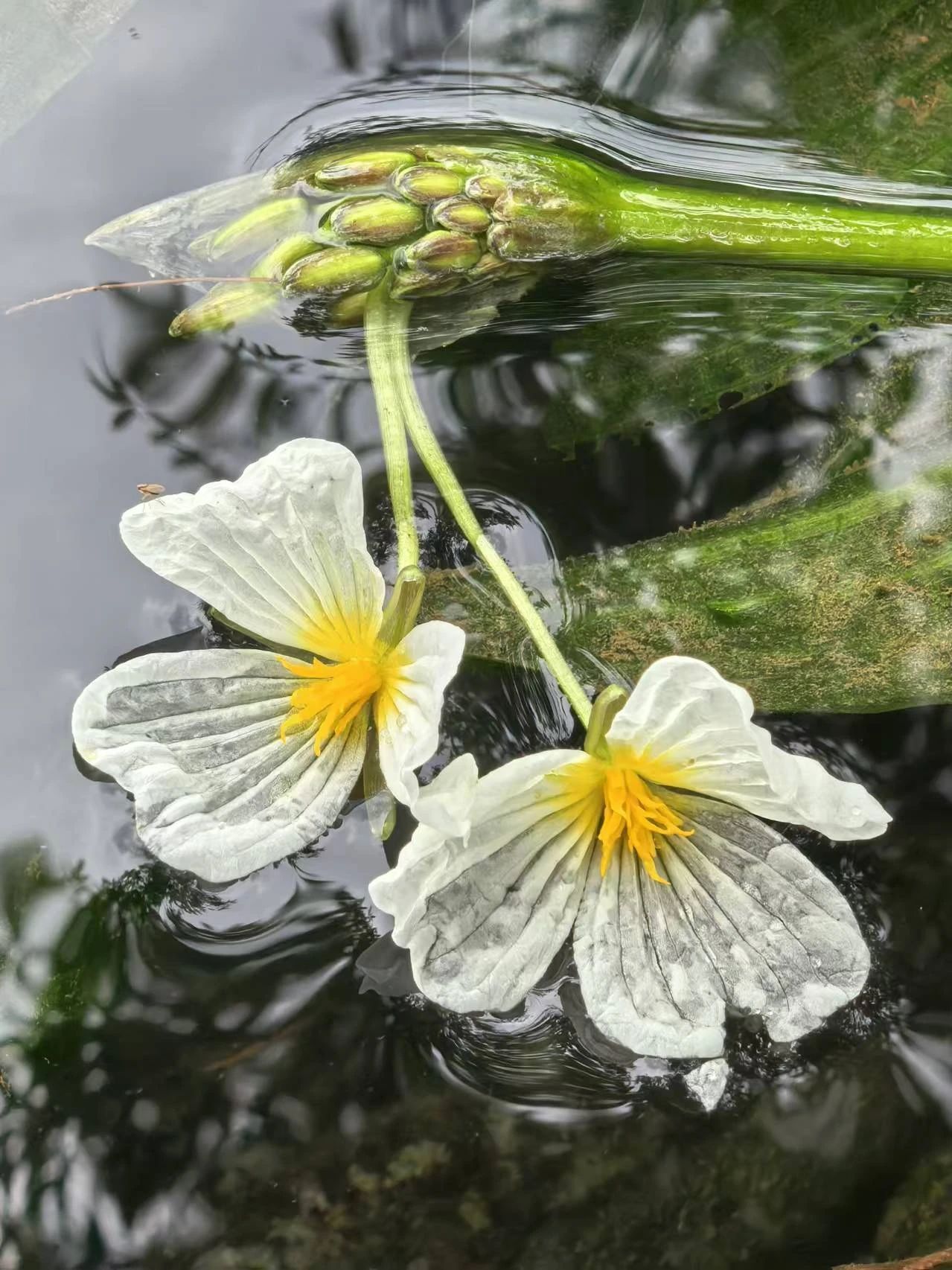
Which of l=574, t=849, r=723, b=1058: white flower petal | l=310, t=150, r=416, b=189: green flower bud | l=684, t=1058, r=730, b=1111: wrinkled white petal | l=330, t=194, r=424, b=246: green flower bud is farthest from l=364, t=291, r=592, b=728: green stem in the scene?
l=684, t=1058, r=730, b=1111: wrinkled white petal

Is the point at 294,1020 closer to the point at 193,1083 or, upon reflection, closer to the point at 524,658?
the point at 193,1083

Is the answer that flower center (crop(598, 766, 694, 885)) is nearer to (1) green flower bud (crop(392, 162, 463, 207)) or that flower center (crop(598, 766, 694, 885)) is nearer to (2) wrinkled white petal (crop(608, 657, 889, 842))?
A: (2) wrinkled white petal (crop(608, 657, 889, 842))

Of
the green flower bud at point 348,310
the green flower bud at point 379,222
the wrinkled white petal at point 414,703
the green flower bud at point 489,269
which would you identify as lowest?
the wrinkled white petal at point 414,703

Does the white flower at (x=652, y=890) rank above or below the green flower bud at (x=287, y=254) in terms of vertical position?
below

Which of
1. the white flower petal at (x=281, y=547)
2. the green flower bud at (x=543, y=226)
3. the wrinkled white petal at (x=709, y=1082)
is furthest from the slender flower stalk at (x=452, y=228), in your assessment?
the wrinkled white petal at (x=709, y=1082)

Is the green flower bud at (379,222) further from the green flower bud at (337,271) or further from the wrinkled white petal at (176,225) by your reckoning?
the wrinkled white petal at (176,225)

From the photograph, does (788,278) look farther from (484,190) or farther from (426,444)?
(426,444)

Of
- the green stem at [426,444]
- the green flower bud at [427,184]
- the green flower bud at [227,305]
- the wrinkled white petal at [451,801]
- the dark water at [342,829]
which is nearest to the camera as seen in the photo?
the wrinkled white petal at [451,801]

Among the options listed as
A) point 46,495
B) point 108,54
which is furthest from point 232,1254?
point 108,54
